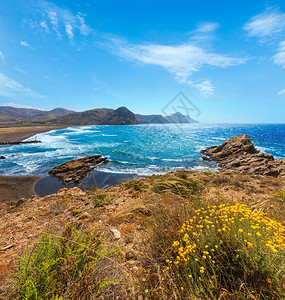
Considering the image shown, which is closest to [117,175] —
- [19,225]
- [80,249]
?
[19,225]

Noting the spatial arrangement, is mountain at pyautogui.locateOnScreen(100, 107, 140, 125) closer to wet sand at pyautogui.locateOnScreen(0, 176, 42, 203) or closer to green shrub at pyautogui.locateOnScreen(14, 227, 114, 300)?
wet sand at pyautogui.locateOnScreen(0, 176, 42, 203)

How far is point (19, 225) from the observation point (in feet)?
14.1

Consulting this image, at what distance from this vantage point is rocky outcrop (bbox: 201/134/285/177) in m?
14.8

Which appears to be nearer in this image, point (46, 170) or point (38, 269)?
point (38, 269)

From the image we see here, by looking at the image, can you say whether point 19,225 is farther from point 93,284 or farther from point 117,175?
point 117,175

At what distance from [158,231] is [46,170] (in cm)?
1878

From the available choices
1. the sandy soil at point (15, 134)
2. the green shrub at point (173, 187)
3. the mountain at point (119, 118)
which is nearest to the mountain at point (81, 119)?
the mountain at point (119, 118)

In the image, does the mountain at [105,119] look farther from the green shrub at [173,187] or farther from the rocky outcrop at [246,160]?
the green shrub at [173,187]

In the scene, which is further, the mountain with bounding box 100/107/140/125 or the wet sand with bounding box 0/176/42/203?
the mountain with bounding box 100/107/140/125

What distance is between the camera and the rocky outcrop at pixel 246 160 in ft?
48.6

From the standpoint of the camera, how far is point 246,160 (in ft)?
60.7

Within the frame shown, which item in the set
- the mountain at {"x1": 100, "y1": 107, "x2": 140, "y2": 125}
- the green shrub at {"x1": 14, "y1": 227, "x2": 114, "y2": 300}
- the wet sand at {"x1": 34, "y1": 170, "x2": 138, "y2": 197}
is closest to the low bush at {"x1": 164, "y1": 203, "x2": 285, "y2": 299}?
the green shrub at {"x1": 14, "y1": 227, "x2": 114, "y2": 300}

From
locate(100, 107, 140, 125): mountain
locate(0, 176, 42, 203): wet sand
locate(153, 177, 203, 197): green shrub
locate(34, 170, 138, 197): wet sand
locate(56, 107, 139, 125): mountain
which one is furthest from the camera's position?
locate(100, 107, 140, 125): mountain

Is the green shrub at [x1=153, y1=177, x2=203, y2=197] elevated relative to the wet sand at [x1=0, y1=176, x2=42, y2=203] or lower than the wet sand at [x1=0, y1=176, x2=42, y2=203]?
elevated
